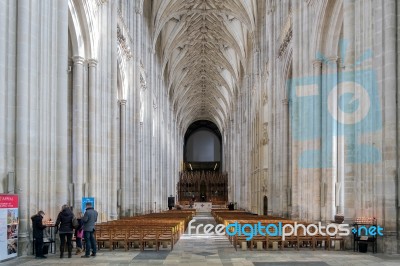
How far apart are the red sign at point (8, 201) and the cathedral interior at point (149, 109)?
42cm

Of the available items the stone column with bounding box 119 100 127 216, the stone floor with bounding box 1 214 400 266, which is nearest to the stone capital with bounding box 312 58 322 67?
the stone floor with bounding box 1 214 400 266

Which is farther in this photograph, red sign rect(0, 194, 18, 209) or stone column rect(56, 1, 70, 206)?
stone column rect(56, 1, 70, 206)

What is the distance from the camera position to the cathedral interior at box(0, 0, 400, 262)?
14523mm

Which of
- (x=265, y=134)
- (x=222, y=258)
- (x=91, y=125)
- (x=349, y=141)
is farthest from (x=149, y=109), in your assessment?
(x=222, y=258)

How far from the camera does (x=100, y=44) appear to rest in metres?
24.9

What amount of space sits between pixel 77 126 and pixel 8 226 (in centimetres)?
1014

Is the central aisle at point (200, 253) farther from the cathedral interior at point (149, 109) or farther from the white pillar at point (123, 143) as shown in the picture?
the white pillar at point (123, 143)

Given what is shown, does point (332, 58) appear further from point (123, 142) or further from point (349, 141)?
point (123, 142)

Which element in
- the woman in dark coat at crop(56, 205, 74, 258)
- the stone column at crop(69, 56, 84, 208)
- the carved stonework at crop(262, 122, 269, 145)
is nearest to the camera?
the woman in dark coat at crop(56, 205, 74, 258)

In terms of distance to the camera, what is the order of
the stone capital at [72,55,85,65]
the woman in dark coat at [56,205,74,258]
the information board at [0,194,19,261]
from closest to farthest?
the information board at [0,194,19,261]
the woman in dark coat at [56,205,74,258]
the stone capital at [72,55,85,65]

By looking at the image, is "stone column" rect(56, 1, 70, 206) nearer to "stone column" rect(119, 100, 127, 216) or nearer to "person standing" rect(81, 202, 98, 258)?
"person standing" rect(81, 202, 98, 258)

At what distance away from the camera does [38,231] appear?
46.3ft

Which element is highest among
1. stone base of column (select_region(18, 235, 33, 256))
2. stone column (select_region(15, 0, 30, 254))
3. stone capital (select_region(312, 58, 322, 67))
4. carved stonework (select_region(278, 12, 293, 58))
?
carved stonework (select_region(278, 12, 293, 58))

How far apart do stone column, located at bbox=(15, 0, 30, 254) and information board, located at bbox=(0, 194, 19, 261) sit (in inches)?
24.5
